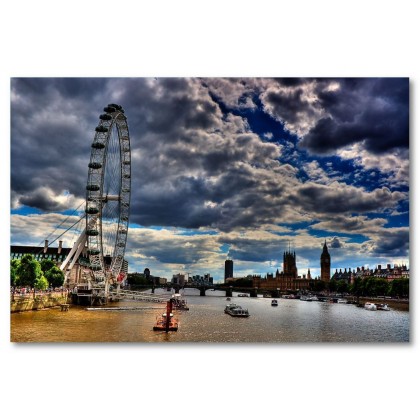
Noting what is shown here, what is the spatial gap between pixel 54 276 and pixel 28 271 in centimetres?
502

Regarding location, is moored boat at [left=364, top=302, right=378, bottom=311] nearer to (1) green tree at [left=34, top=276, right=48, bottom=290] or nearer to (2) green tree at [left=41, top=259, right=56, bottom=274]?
(1) green tree at [left=34, top=276, right=48, bottom=290]

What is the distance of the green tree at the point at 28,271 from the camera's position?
43.5ft

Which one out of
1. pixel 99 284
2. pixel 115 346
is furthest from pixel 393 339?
pixel 99 284

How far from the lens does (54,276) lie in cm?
1938

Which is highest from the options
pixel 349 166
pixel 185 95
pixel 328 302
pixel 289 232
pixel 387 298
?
pixel 185 95

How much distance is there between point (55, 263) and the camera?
19.2 metres

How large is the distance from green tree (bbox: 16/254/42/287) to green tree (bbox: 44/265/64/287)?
354cm

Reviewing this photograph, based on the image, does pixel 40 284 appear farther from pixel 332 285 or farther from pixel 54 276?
pixel 332 285

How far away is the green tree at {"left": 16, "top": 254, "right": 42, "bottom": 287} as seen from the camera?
13.3 metres

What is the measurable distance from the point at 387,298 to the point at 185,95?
7.73 meters

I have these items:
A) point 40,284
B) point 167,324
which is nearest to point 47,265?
point 40,284

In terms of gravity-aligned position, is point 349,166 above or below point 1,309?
above

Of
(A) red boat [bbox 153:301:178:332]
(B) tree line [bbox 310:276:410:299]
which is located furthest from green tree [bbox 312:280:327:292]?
(A) red boat [bbox 153:301:178:332]

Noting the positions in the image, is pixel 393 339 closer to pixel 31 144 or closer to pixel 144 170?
pixel 144 170
